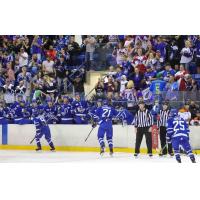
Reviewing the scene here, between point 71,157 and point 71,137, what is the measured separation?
241 cm

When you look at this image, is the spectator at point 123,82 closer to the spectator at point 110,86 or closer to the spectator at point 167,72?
the spectator at point 110,86

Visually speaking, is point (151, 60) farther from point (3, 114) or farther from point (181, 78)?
point (3, 114)

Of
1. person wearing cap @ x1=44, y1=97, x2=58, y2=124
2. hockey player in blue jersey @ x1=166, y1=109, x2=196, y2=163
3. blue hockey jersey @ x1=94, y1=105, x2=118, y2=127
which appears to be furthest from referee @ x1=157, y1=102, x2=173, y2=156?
person wearing cap @ x1=44, y1=97, x2=58, y2=124

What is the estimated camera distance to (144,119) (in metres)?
16.8

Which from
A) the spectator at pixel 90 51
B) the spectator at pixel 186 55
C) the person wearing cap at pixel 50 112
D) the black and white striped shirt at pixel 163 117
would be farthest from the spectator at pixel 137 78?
the black and white striped shirt at pixel 163 117

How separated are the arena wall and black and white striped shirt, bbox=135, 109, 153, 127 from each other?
5.30ft

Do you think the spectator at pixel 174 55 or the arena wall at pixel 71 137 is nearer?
the arena wall at pixel 71 137

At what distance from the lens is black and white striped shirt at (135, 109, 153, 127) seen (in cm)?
1678

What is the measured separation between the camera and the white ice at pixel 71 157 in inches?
637

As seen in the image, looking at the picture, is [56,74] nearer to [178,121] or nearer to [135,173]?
[178,121]

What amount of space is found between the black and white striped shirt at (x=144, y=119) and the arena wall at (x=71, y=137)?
1.62m

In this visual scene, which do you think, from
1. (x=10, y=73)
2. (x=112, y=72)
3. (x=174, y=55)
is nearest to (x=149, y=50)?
(x=174, y=55)
